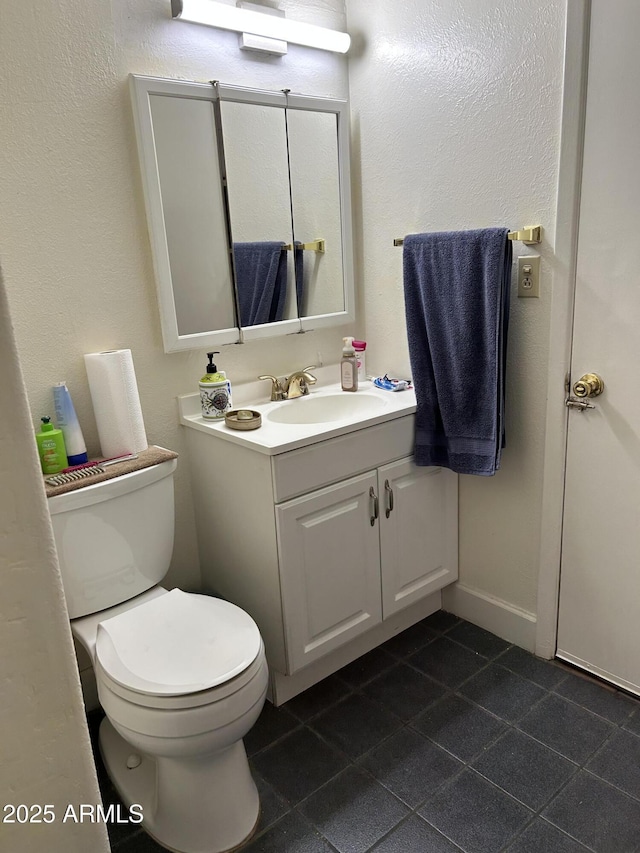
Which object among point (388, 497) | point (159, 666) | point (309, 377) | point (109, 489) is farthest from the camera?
point (309, 377)

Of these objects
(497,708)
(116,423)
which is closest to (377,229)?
(116,423)

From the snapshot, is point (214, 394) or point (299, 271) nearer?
point (214, 394)

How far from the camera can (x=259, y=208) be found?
2.09 metres

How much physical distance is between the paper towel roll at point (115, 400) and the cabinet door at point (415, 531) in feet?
2.55

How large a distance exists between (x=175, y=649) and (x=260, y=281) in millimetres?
1216

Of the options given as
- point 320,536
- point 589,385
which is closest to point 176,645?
point 320,536

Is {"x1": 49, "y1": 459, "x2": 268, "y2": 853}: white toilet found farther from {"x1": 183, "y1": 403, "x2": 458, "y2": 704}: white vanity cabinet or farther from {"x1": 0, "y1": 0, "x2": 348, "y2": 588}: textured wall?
{"x1": 0, "y1": 0, "x2": 348, "y2": 588}: textured wall

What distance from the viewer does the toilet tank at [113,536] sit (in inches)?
64.4

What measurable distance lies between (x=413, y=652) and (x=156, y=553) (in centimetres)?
97

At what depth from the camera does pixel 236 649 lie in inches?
59.9

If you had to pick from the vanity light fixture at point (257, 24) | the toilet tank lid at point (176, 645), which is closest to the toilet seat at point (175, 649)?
the toilet tank lid at point (176, 645)

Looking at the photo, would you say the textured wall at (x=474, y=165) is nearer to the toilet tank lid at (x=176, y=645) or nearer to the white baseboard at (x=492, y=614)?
the white baseboard at (x=492, y=614)

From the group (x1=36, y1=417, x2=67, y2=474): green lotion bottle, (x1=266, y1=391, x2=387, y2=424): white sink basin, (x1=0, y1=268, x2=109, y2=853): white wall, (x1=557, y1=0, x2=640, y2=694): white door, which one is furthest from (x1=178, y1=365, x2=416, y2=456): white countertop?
(x1=0, y1=268, x2=109, y2=853): white wall

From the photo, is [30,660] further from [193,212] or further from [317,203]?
[317,203]
